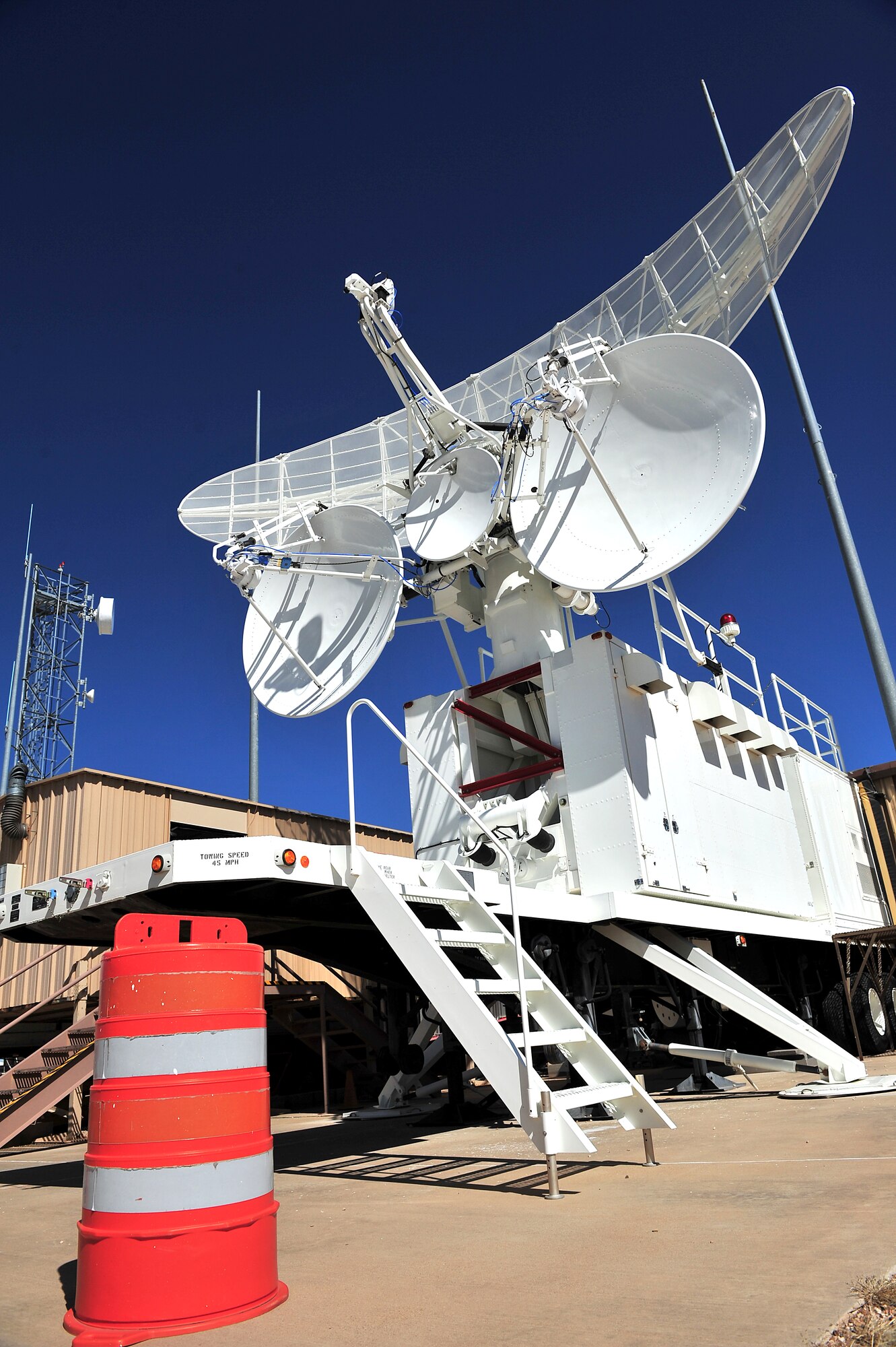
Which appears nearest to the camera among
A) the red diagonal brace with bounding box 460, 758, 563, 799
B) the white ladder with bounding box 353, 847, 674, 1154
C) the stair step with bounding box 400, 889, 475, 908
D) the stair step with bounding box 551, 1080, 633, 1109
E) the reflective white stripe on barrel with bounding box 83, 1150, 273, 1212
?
the reflective white stripe on barrel with bounding box 83, 1150, 273, 1212

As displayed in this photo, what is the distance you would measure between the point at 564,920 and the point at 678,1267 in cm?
569

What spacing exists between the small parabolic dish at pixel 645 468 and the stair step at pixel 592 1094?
5.26 meters

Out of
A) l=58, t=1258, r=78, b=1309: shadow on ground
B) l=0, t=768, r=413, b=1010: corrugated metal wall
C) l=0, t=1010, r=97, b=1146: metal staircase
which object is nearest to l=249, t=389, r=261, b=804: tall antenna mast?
l=0, t=768, r=413, b=1010: corrugated metal wall

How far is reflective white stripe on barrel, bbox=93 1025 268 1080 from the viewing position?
3594 mm

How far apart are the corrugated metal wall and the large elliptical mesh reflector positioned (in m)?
5.76

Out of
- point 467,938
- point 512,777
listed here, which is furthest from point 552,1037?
point 512,777

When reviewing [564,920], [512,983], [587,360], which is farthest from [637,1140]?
[587,360]

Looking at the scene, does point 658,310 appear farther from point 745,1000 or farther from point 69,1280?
point 69,1280

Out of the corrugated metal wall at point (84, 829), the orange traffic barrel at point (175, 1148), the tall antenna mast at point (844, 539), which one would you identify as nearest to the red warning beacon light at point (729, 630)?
the tall antenna mast at point (844, 539)

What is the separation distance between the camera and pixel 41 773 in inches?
920

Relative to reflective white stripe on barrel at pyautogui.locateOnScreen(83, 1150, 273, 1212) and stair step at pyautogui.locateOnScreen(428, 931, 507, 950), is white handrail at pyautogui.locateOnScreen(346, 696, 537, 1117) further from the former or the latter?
reflective white stripe on barrel at pyautogui.locateOnScreen(83, 1150, 273, 1212)

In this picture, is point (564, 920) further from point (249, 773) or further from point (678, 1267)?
point (249, 773)

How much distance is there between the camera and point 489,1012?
5707 millimetres

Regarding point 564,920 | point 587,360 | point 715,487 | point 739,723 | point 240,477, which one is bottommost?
point 564,920
